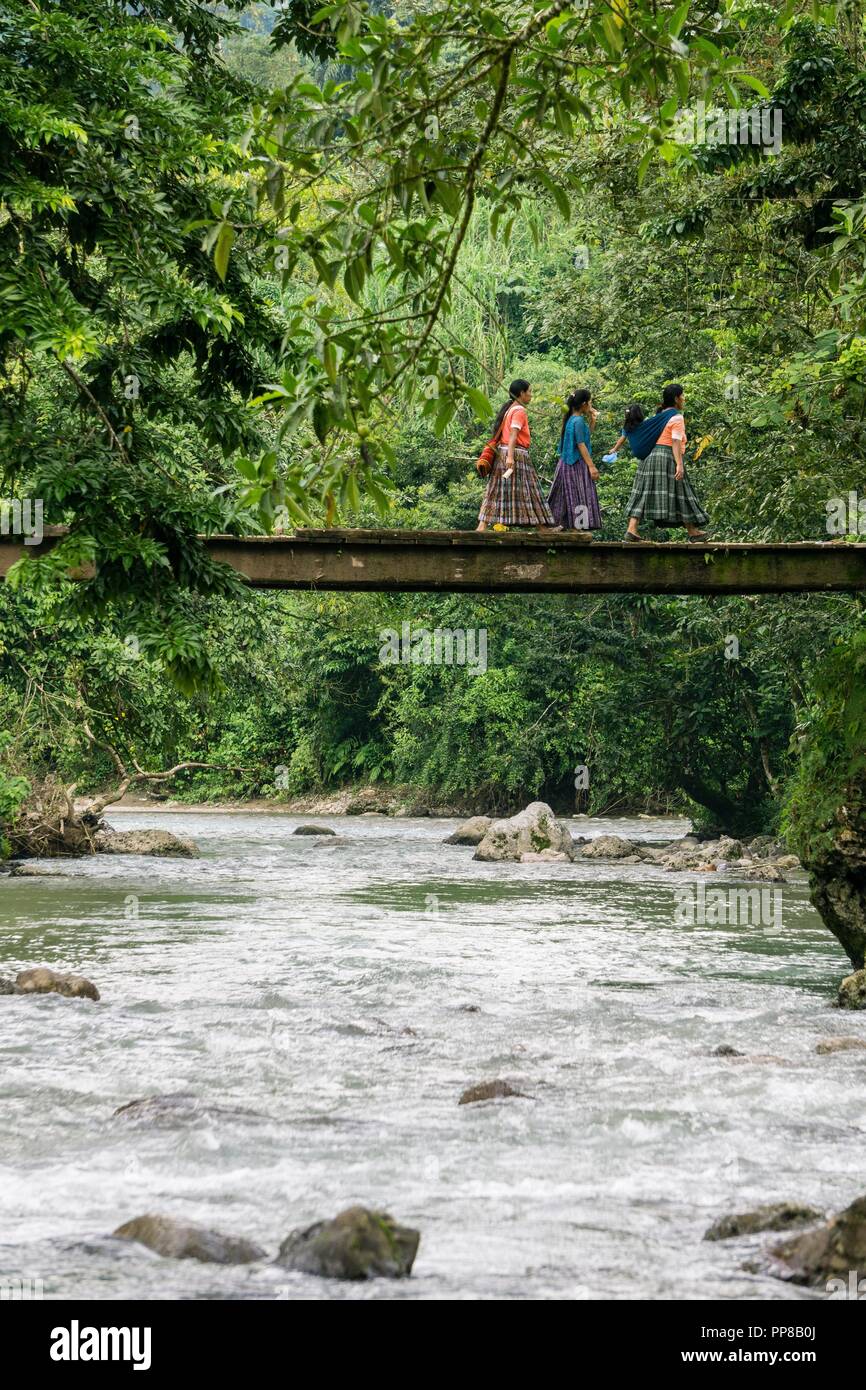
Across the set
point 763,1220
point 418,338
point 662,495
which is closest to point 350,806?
point 662,495

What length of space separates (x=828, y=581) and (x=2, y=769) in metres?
13.4

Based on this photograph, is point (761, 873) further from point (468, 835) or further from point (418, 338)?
point (418, 338)

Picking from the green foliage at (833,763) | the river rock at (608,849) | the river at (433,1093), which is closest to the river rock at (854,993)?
the river at (433,1093)

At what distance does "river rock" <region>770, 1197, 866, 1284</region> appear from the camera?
572 centimetres

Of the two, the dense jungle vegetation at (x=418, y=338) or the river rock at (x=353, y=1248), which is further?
the river rock at (x=353, y=1248)

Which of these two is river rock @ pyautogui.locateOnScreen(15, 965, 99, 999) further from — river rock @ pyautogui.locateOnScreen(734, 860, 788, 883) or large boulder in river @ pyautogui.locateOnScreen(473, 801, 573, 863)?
large boulder in river @ pyautogui.locateOnScreen(473, 801, 573, 863)

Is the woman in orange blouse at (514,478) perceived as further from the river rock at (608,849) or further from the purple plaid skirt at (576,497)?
the river rock at (608,849)

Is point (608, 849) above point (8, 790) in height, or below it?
below

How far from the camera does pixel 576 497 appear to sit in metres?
15.1

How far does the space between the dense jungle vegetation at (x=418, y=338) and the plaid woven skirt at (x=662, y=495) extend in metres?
1.65

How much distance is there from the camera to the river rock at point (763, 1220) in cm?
627

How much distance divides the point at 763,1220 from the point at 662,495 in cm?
919
